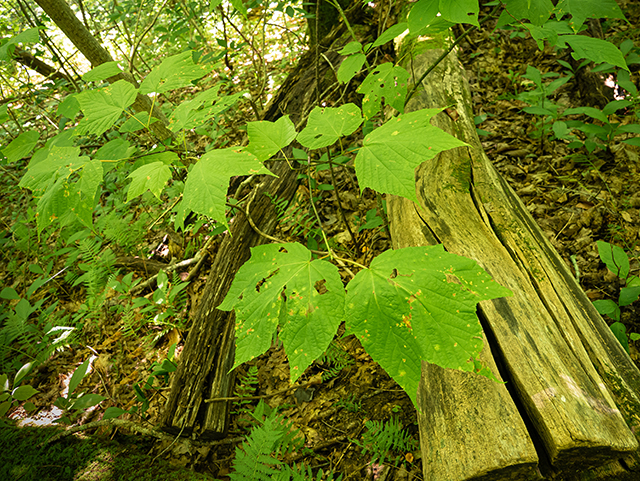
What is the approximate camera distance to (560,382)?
1219 mm

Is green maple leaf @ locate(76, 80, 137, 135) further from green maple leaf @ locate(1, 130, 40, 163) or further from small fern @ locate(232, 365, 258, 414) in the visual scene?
small fern @ locate(232, 365, 258, 414)

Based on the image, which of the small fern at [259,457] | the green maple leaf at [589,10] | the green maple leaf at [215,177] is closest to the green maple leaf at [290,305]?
the green maple leaf at [215,177]

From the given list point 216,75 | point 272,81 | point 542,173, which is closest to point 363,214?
point 542,173

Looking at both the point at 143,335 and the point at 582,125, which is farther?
the point at 143,335

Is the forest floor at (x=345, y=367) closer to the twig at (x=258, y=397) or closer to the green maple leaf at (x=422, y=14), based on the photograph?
the twig at (x=258, y=397)

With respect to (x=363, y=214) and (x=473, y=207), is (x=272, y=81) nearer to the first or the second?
(x=363, y=214)

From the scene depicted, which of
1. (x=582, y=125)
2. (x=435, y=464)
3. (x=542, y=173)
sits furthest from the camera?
(x=542, y=173)

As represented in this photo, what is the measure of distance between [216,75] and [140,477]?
→ 226 inches

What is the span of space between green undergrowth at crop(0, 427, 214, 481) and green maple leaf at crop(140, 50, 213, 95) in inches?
74.6

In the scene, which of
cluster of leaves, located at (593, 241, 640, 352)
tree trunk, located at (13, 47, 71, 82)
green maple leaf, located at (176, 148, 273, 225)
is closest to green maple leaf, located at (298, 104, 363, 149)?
green maple leaf, located at (176, 148, 273, 225)

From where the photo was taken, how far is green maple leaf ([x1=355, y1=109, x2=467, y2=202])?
112 cm

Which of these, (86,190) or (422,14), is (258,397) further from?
(422,14)

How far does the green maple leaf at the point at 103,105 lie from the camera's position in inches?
59.3

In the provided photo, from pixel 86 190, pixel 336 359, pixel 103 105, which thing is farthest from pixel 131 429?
Result: pixel 103 105
